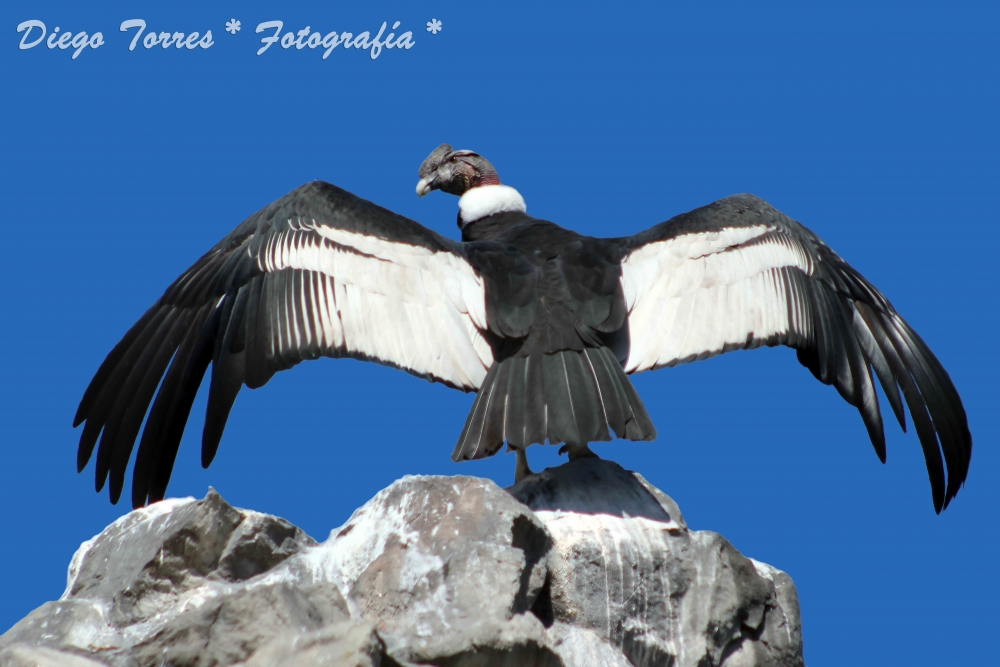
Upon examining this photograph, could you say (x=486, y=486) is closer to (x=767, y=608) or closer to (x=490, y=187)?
(x=767, y=608)

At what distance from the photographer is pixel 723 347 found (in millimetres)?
7410

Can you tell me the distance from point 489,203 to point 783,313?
2.26 m

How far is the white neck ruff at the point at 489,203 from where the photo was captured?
29.0 feet

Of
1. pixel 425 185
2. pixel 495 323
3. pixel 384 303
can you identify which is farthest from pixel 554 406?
pixel 425 185

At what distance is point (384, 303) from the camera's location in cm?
713

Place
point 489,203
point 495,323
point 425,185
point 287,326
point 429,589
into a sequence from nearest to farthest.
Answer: point 429,589 < point 495,323 < point 287,326 < point 489,203 < point 425,185

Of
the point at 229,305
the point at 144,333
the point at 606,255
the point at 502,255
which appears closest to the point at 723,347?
the point at 606,255

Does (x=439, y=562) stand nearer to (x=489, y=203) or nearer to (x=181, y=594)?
(x=181, y=594)

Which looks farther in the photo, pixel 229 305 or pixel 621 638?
pixel 229 305

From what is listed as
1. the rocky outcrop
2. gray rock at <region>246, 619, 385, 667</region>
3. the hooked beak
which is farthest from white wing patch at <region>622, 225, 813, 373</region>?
the hooked beak

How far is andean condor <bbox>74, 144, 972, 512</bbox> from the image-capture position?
6.83 meters

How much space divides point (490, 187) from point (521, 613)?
4120mm

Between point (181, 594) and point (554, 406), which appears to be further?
point (554, 406)

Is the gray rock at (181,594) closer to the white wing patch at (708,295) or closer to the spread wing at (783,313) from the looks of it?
the white wing patch at (708,295)
